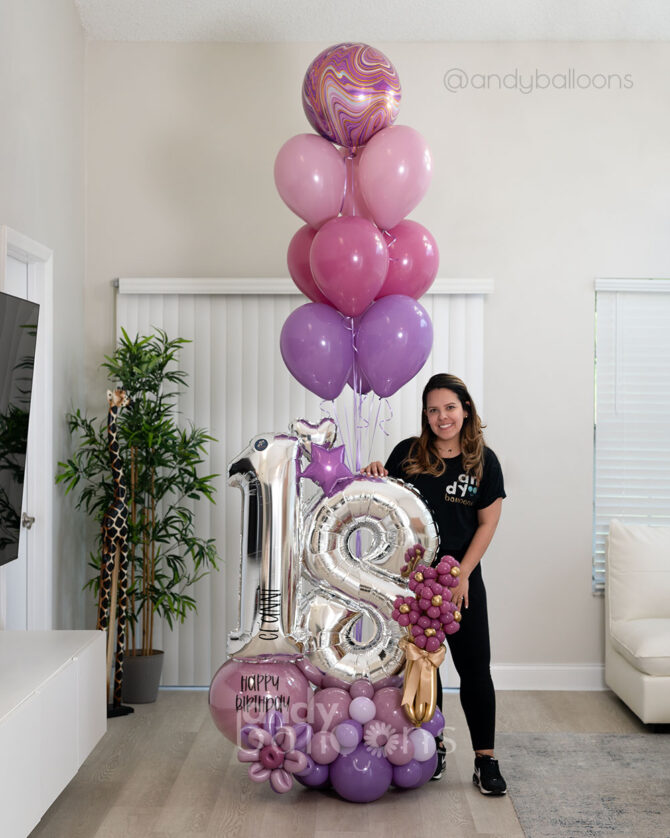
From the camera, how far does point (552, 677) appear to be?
4.21 metres

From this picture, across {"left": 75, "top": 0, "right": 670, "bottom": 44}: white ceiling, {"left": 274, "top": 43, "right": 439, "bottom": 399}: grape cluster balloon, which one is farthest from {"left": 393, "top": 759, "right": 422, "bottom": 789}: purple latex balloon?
{"left": 75, "top": 0, "right": 670, "bottom": 44}: white ceiling

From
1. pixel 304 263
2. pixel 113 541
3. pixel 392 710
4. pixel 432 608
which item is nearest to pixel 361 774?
pixel 392 710

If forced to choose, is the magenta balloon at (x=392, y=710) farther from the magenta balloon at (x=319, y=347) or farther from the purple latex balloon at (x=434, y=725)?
the magenta balloon at (x=319, y=347)

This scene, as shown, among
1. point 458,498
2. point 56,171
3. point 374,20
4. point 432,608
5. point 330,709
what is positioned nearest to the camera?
point 432,608

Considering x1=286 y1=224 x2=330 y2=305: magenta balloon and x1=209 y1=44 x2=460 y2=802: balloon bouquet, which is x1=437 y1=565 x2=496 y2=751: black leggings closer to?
x1=209 y1=44 x2=460 y2=802: balloon bouquet

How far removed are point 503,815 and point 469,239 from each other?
2.58 meters

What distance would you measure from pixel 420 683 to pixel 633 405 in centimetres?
213

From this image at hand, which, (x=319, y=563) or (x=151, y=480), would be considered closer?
(x=319, y=563)

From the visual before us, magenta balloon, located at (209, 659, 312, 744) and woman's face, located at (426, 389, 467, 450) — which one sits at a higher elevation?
woman's face, located at (426, 389, 467, 450)

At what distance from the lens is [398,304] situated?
10.2 ft

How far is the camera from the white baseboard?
166 inches

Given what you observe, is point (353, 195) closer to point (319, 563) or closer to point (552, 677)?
point (319, 563)

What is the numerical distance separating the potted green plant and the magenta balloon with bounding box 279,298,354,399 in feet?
2.88

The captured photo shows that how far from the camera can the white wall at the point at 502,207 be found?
4.23 metres
